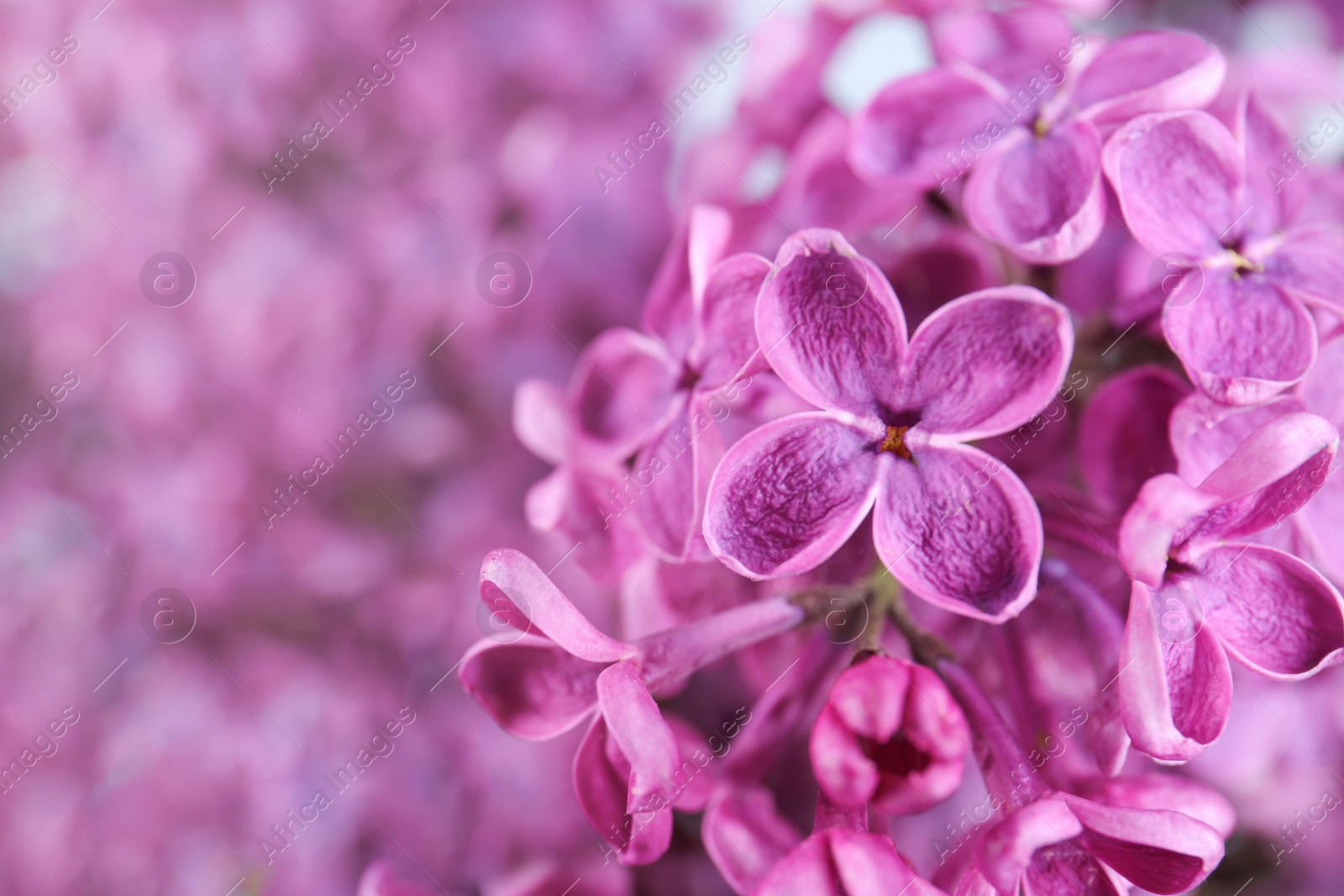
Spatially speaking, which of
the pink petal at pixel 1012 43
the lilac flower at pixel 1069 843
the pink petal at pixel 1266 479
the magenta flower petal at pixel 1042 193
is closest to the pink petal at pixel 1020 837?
the lilac flower at pixel 1069 843

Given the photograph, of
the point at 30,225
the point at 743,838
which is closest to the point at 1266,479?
the point at 743,838

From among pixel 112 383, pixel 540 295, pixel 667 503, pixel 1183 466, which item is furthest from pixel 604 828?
pixel 112 383

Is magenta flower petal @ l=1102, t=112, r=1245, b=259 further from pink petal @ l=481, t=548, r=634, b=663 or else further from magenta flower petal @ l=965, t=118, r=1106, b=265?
pink petal @ l=481, t=548, r=634, b=663

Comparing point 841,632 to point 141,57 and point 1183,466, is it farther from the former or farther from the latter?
point 141,57

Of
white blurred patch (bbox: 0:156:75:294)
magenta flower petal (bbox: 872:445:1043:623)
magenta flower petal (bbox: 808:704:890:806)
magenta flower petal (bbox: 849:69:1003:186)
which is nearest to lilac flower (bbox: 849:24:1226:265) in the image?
magenta flower petal (bbox: 849:69:1003:186)

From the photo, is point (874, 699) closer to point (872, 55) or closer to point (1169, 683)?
point (1169, 683)
